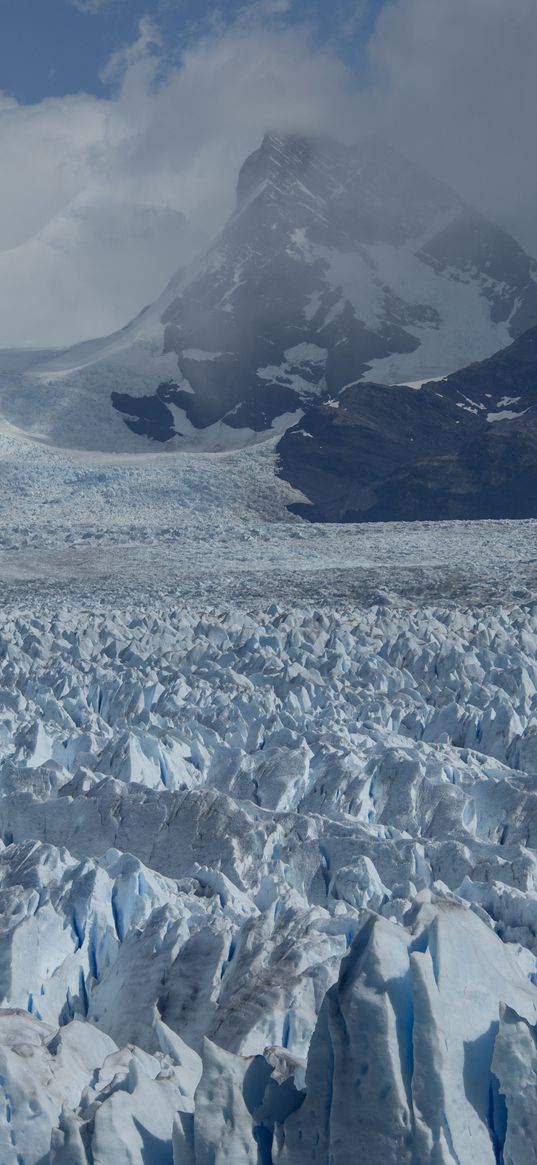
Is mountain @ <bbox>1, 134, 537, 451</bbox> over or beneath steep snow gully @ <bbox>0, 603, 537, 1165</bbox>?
over

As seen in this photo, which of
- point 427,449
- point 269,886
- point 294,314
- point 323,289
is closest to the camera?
point 269,886

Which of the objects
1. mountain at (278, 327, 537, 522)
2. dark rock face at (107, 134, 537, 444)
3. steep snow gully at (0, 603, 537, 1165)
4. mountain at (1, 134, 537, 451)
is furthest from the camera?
dark rock face at (107, 134, 537, 444)

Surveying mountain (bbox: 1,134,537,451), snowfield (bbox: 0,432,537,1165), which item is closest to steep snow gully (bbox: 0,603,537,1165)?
snowfield (bbox: 0,432,537,1165)

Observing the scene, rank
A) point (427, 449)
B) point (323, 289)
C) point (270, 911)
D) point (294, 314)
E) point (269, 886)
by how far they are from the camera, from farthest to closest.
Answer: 1. point (323, 289)
2. point (294, 314)
3. point (427, 449)
4. point (269, 886)
5. point (270, 911)

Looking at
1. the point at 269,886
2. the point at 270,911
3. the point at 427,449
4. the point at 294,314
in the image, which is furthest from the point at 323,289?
the point at 270,911

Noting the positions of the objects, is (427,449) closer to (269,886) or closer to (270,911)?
(269,886)

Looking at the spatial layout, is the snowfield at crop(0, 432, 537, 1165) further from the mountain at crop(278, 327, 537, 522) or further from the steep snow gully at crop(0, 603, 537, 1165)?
the mountain at crop(278, 327, 537, 522)

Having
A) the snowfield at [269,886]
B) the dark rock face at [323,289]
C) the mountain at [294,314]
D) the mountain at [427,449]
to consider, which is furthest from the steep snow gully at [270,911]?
the dark rock face at [323,289]
